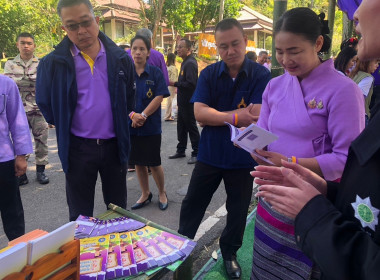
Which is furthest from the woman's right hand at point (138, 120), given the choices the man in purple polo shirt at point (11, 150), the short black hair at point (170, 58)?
the short black hair at point (170, 58)

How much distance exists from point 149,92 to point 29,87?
6.72 ft

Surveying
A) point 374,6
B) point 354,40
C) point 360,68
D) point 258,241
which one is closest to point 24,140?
point 258,241

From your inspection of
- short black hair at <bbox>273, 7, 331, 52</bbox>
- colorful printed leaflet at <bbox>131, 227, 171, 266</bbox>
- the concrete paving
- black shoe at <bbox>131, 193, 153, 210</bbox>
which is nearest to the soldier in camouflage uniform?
the concrete paving

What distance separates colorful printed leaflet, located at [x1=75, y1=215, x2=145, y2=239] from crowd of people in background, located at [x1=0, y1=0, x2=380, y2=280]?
0.68 metres

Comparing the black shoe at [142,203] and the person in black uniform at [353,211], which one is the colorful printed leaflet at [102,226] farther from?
the black shoe at [142,203]

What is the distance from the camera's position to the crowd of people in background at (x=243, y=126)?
2.88 feet

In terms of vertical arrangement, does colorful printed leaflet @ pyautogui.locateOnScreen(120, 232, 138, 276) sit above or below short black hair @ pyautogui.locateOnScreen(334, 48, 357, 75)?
below

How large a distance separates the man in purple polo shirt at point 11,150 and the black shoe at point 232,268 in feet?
5.72

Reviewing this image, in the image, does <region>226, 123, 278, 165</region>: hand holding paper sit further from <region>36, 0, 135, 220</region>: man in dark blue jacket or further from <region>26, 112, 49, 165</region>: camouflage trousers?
<region>26, 112, 49, 165</region>: camouflage trousers

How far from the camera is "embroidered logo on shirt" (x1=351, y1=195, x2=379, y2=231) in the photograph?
2.60ft

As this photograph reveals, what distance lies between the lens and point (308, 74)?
1657mm

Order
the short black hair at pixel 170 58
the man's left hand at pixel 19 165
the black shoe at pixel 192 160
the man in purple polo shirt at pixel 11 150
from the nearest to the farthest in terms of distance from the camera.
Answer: the man in purple polo shirt at pixel 11 150
the man's left hand at pixel 19 165
the black shoe at pixel 192 160
the short black hair at pixel 170 58

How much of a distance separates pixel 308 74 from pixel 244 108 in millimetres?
637

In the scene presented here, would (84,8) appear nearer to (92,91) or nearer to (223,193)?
(92,91)
